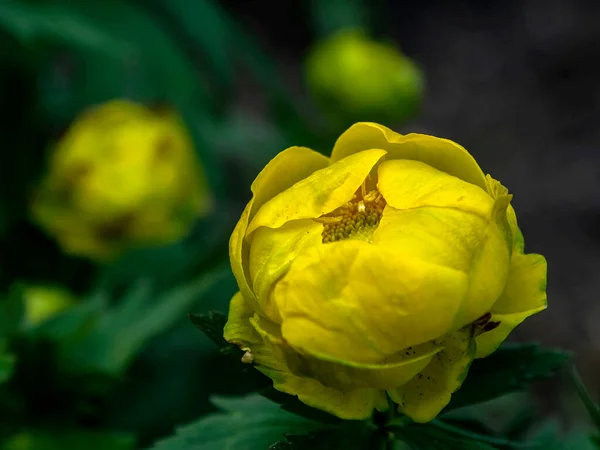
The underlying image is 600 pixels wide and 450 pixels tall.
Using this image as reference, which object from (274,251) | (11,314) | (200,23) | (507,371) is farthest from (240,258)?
(200,23)

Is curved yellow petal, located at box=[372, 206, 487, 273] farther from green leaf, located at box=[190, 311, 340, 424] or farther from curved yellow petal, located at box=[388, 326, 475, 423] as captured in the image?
green leaf, located at box=[190, 311, 340, 424]

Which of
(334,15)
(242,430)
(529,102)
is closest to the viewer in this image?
(242,430)

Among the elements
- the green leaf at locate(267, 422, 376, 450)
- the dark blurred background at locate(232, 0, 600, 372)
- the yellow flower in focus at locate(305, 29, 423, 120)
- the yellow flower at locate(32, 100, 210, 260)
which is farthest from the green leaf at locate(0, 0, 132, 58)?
the dark blurred background at locate(232, 0, 600, 372)

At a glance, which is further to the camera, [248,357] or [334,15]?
[334,15]

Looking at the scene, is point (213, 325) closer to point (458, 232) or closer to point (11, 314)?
point (458, 232)

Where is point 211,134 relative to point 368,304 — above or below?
above

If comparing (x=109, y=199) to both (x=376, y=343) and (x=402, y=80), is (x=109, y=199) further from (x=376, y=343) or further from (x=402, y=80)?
(x=376, y=343)

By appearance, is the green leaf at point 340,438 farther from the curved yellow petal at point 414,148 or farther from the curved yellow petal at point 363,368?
the curved yellow petal at point 414,148
